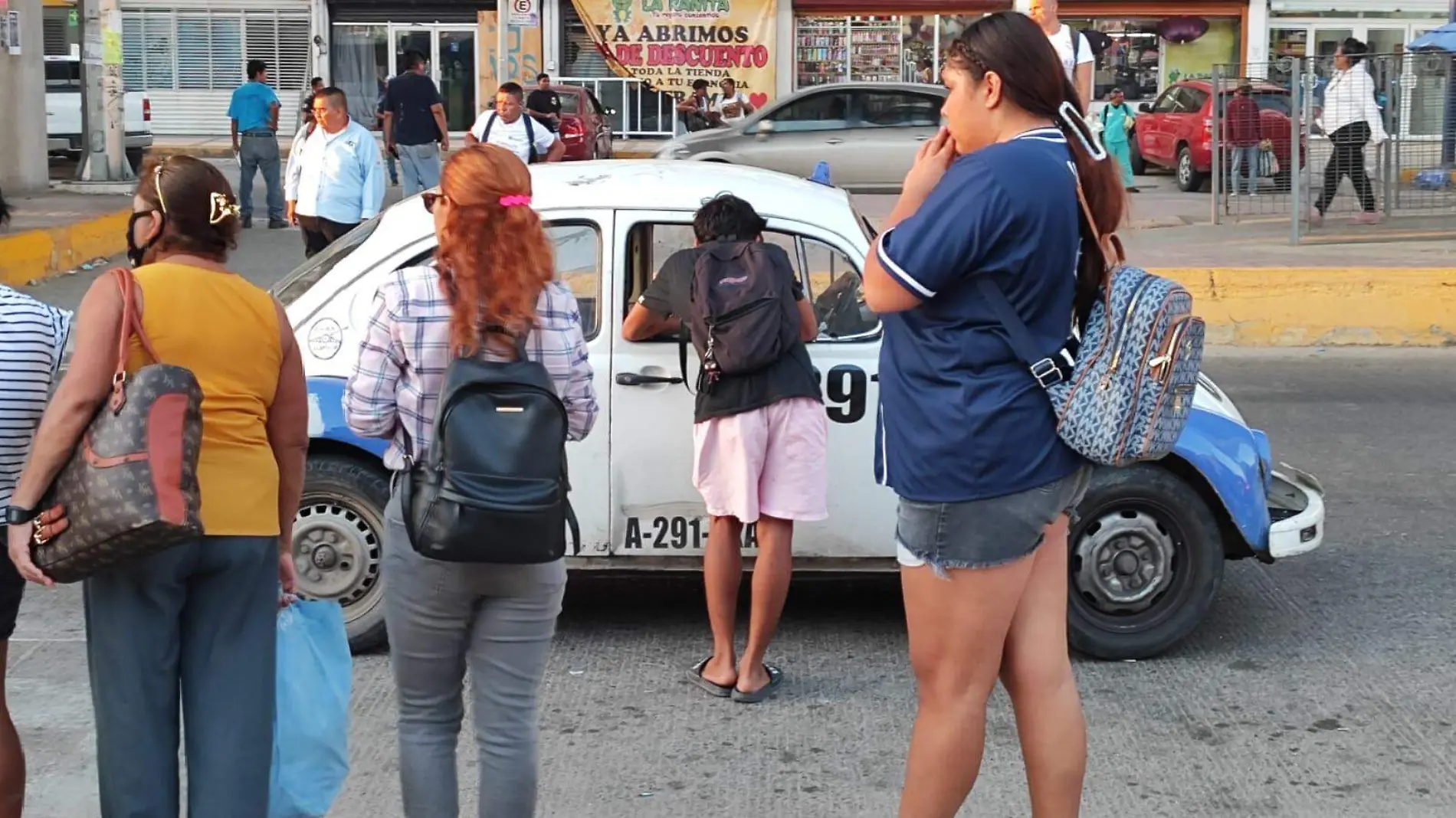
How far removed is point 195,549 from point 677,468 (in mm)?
2390

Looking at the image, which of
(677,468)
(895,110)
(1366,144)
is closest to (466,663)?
(677,468)

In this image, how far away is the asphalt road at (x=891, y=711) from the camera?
4648 mm

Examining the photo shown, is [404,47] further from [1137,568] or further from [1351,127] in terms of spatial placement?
[1137,568]

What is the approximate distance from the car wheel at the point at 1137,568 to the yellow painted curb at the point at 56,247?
1015 centimetres

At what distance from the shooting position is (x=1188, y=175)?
24.0 metres

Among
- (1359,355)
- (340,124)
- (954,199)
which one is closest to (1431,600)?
(954,199)

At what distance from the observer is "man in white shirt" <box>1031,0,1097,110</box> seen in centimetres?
914

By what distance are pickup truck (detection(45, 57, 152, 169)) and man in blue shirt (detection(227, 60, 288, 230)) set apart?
8.49 m

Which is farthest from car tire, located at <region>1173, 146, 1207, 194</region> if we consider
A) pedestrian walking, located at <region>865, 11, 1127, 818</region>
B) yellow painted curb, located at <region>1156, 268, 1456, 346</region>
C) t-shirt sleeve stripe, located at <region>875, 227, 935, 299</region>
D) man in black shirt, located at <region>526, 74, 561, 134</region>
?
t-shirt sleeve stripe, located at <region>875, 227, 935, 299</region>

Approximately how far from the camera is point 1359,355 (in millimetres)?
11977

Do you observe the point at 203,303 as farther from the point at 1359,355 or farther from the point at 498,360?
the point at 1359,355

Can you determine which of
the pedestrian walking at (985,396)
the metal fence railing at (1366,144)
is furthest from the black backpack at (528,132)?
the pedestrian walking at (985,396)

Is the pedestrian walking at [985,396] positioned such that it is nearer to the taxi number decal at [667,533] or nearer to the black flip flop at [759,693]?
the black flip flop at [759,693]

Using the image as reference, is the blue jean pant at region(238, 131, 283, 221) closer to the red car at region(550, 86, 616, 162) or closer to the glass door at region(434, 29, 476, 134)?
the red car at region(550, 86, 616, 162)
